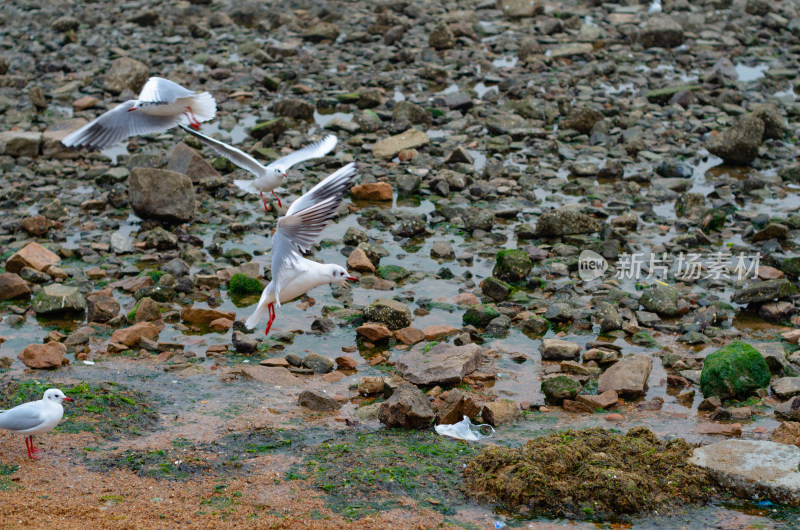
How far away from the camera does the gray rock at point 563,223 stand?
11898 mm

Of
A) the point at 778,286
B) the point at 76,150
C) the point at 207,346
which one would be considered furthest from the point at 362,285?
the point at 76,150

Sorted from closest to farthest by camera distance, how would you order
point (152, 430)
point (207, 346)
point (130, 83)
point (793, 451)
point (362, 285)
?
point (793, 451), point (152, 430), point (207, 346), point (362, 285), point (130, 83)

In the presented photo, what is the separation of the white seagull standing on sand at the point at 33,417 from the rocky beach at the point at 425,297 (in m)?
0.27

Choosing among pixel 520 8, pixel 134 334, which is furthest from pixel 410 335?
pixel 520 8

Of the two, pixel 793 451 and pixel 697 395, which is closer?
pixel 793 451

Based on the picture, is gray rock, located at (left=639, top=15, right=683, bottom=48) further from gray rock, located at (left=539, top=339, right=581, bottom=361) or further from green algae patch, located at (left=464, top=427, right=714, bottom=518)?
green algae patch, located at (left=464, top=427, right=714, bottom=518)

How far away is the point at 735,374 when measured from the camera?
311 inches

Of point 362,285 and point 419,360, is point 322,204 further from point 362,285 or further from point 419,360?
point 362,285

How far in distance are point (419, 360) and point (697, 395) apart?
2668mm

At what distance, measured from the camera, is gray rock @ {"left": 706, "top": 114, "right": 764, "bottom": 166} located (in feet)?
47.6

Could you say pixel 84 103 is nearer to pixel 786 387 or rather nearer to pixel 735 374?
pixel 735 374

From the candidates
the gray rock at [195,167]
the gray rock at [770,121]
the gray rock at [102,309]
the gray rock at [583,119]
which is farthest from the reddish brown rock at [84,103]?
the gray rock at [770,121]

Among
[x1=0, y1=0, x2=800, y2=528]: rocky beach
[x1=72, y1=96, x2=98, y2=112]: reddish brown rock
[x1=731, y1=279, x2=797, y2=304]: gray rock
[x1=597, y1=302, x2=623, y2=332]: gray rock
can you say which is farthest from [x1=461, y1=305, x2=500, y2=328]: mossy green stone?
[x1=72, y1=96, x2=98, y2=112]: reddish brown rock

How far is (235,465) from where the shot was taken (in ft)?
21.7
